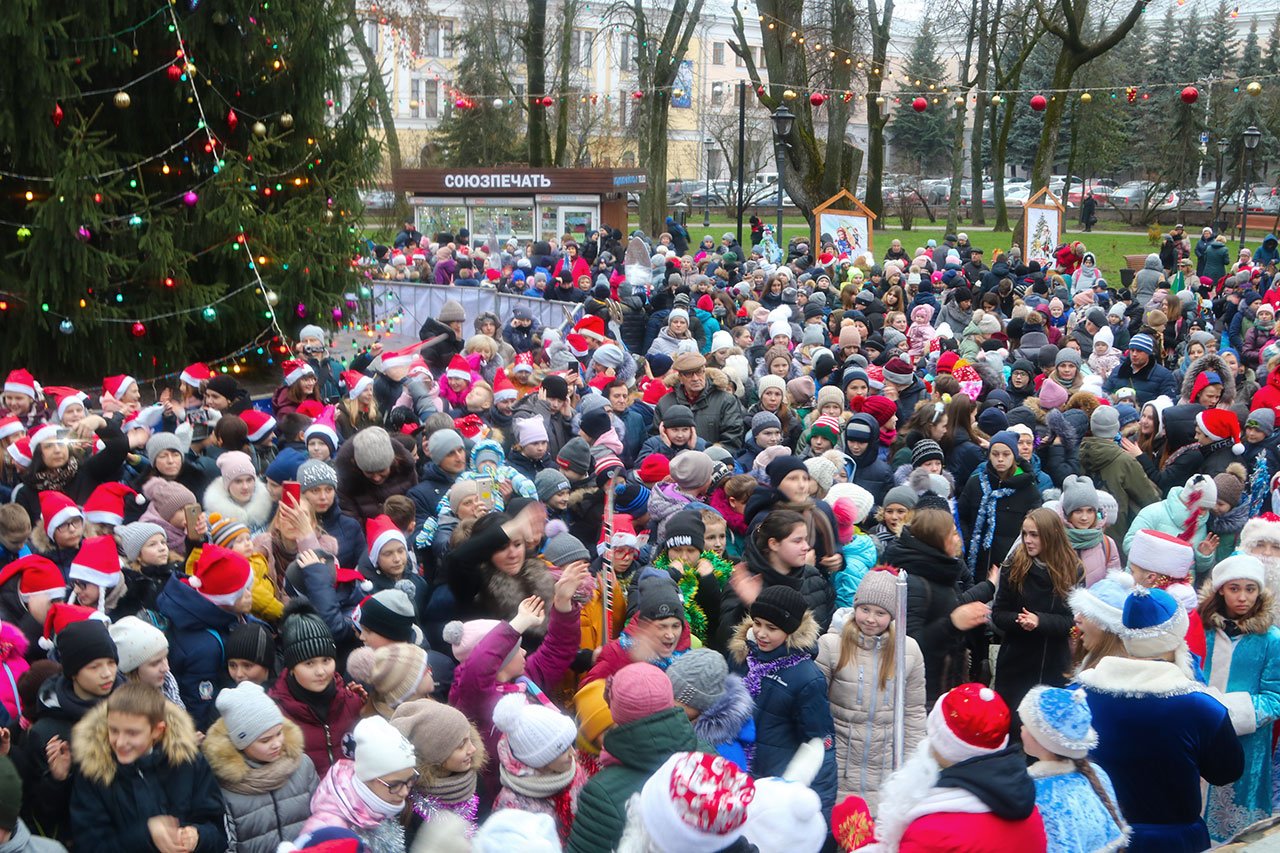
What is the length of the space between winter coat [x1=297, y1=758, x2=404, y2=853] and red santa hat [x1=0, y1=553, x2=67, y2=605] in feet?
7.16

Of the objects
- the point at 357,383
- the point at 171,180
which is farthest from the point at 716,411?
the point at 171,180

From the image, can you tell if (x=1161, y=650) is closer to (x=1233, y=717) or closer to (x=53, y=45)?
(x=1233, y=717)

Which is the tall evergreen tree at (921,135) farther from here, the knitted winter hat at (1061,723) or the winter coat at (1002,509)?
the knitted winter hat at (1061,723)

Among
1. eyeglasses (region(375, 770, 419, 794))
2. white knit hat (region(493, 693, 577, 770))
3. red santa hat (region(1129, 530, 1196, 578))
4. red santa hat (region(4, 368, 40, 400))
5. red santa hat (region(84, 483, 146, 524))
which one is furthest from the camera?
red santa hat (region(4, 368, 40, 400))

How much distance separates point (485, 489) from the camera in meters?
6.92

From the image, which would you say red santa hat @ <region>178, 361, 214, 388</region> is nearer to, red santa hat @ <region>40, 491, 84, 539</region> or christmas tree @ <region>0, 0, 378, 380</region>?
christmas tree @ <region>0, 0, 378, 380</region>

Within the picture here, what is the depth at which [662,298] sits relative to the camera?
15703 mm

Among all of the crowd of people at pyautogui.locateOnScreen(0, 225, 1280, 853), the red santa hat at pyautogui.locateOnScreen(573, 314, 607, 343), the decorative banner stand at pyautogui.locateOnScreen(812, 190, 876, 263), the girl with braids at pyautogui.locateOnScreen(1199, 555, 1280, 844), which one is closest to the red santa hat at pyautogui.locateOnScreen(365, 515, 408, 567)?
the crowd of people at pyautogui.locateOnScreen(0, 225, 1280, 853)

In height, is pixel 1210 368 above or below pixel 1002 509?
above

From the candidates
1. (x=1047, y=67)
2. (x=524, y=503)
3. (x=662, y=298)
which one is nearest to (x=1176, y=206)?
(x=1047, y=67)

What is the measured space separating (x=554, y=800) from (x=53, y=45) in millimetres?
10391

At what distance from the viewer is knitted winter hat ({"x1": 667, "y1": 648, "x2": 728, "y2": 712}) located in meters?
4.55

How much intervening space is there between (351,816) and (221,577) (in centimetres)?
169

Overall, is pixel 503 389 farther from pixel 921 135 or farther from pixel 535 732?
pixel 921 135
